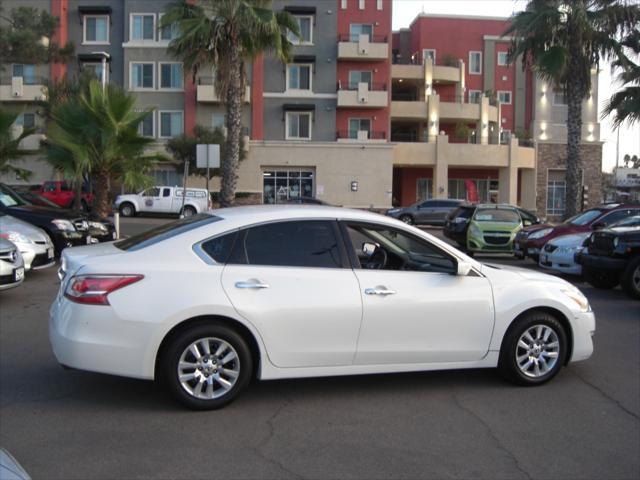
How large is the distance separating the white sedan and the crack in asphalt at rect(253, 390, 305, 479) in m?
0.32

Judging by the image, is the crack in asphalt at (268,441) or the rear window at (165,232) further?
the rear window at (165,232)

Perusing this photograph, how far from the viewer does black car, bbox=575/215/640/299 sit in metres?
11.9

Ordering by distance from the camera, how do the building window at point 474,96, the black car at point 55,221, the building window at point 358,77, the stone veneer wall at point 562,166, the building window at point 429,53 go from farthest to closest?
the building window at point 474,96 → the building window at point 429,53 → the stone veneer wall at point 562,166 → the building window at point 358,77 → the black car at point 55,221

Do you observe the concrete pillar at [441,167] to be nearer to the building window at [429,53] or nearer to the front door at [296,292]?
the building window at [429,53]

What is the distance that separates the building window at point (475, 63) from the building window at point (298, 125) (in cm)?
1795

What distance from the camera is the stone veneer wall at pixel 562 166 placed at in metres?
50.4

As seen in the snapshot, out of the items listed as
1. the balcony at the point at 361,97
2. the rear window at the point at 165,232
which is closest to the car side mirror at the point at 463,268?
the rear window at the point at 165,232

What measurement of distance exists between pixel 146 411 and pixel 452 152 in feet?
146

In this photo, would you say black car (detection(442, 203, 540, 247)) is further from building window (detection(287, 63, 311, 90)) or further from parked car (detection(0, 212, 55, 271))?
building window (detection(287, 63, 311, 90))

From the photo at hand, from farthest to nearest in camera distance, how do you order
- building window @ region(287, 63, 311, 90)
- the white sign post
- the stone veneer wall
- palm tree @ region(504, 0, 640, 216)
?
the stone veneer wall < building window @ region(287, 63, 311, 90) < palm tree @ region(504, 0, 640, 216) < the white sign post

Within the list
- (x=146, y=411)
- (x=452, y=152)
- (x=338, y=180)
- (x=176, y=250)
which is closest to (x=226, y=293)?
(x=176, y=250)

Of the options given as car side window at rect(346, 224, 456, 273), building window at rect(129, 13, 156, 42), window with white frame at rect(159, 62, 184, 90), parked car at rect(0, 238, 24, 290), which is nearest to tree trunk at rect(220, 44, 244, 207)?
parked car at rect(0, 238, 24, 290)

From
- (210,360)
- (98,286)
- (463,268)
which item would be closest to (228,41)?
(463,268)

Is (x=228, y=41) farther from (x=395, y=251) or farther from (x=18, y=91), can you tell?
(x=18, y=91)
